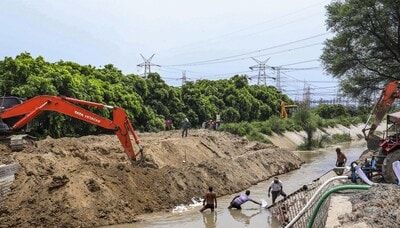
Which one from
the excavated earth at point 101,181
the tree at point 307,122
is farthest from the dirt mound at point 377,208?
the tree at point 307,122

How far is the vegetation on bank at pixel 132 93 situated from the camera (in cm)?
3425

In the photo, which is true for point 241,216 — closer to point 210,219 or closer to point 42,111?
point 210,219

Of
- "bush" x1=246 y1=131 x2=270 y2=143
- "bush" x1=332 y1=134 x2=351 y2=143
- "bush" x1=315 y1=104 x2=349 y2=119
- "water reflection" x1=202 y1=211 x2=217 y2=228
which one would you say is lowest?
"water reflection" x1=202 y1=211 x2=217 y2=228

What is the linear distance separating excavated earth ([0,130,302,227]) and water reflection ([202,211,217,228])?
1.85 meters

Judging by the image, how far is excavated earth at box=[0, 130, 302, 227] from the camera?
19297 mm

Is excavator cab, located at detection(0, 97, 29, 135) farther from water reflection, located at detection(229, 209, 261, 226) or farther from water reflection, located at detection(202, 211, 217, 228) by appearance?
water reflection, located at detection(229, 209, 261, 226)

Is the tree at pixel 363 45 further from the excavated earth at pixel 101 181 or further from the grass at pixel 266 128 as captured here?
the excavated earth at pixel 101 181

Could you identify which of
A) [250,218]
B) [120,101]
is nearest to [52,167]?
[250,218]

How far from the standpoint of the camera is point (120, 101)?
141ft

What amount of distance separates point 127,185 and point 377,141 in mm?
12258

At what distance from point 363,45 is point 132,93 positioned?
19821 millimetres

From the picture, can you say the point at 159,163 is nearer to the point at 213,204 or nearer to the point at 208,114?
the point at 213,204

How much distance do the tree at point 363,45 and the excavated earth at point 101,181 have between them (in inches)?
581

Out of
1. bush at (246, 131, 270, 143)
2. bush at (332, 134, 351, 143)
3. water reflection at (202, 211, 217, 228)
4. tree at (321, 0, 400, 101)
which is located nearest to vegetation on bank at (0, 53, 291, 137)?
bush at (246, 131, 270, 143)
